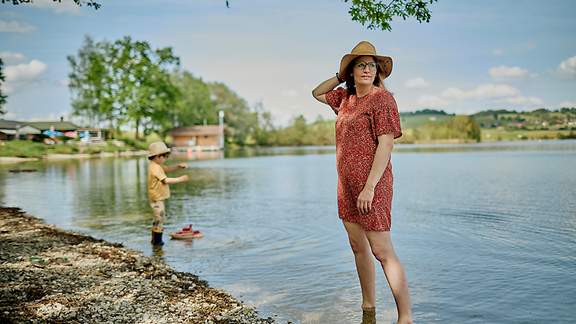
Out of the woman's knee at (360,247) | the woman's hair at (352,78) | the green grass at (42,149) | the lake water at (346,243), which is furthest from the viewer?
the green grass at (42,149)

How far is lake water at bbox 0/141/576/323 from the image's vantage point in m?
5.89

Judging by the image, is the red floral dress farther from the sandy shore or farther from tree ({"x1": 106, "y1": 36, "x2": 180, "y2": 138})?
tree ({"x1": 106, "y1": 36, "x2": 180, "y2": 138})

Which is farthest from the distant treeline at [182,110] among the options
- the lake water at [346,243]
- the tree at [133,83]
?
the lake water at [346,243]

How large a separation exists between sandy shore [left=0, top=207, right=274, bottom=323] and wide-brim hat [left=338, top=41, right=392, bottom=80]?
2465 millimetres

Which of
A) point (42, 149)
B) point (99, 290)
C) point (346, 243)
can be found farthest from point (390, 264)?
point (42, 149)

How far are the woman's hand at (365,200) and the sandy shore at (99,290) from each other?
1569 mm

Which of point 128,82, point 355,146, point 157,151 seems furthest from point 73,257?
point 128,82

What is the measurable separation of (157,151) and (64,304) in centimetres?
→ 398

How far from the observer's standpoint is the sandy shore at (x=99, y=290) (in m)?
5.03

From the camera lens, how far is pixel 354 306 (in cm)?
575

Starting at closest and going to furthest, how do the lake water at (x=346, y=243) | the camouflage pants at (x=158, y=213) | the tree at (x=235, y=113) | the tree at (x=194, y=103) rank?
1. the lake water at (x=346, y=243)
2. the camouflage pants at (x=158, y=213)
3. the tree at (x=194, y=103)
4. the tree at (x=235, y=113)

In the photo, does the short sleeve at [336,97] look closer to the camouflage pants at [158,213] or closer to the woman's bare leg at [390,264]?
the woman's bare leg at [390,264]

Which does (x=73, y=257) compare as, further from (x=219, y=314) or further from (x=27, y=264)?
(x=219, y=314)

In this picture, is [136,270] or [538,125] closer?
[136,270]
